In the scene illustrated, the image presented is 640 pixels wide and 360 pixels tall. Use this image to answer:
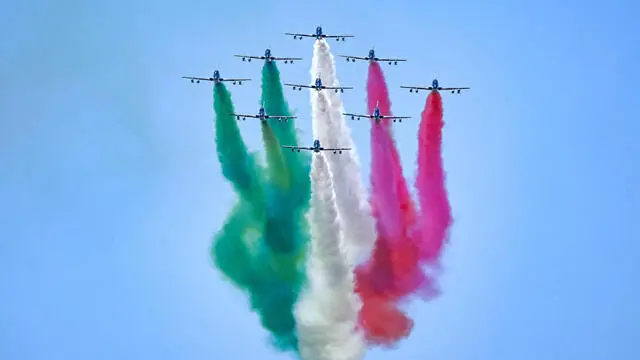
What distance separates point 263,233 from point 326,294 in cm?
391

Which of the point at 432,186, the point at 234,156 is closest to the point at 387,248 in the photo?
the point at 432,186

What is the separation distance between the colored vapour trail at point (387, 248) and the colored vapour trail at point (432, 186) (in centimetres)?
52

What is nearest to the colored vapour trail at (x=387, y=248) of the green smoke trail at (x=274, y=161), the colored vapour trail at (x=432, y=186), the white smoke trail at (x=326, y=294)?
the colored vapour trail at (x=432, y=186)

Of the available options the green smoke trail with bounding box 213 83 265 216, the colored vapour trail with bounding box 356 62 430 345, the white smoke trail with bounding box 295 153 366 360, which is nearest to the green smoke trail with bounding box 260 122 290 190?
the green smoke trail with bounding box 213 83 265 216

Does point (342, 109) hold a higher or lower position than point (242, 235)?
higher

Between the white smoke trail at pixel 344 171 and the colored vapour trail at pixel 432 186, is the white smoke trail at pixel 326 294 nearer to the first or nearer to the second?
the white smoke trail at pixel 344 171

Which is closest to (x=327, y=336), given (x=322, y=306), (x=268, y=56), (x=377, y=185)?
(x=322, y=306)

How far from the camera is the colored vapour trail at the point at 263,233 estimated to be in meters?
84.2

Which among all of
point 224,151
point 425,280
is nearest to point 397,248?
point 425,280

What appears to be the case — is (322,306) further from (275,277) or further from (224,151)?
(224,151)

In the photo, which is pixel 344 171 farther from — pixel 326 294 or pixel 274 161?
pixel 326 294

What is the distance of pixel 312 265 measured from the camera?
8419 centimetres

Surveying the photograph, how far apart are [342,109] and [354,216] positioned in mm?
4879

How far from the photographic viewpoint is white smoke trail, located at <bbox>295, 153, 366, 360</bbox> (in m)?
83.5
